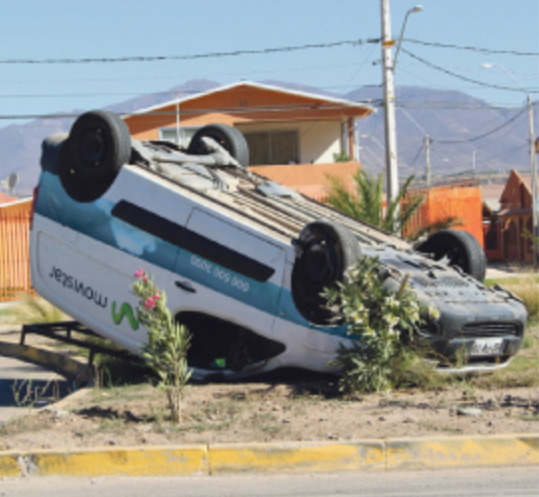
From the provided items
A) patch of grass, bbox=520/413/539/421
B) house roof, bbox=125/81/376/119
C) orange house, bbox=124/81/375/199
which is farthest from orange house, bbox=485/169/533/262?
patch of grass, bbox=520/413/539/421

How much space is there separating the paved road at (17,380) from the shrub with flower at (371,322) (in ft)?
11.0

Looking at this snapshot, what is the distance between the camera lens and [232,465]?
17.4 ft

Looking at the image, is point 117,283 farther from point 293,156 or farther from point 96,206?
point 293,156

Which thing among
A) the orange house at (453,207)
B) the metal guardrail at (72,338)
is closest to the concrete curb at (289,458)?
the metal guardrail at (72,338)

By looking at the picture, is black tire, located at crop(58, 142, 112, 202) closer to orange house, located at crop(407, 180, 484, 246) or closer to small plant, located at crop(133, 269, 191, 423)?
small plant, located at crop(133, 269, 191, 423)

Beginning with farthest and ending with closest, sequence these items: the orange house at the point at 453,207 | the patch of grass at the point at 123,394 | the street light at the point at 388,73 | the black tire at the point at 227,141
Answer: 1. the orange house at the point at 453,207
2. the street light at the point at 388,73
3. the black tire at the point at 227,141
4. the patch of grass at the point at 123,394

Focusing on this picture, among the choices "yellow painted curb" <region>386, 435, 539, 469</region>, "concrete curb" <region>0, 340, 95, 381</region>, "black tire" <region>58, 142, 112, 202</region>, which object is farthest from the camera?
"concrete curb" <region>0, 340, 95, 381</region>

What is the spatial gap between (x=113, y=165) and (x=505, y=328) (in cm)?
425

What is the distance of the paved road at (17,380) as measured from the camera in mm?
8484

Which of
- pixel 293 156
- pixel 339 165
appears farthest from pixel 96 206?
pixel 293 156

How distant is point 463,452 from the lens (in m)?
5.29

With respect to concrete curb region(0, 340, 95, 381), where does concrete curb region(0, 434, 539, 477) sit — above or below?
above

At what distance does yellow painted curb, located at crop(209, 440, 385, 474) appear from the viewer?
5281mm

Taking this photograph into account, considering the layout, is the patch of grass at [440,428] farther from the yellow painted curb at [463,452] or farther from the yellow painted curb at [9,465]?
the yellow painted curb at [9,465]
